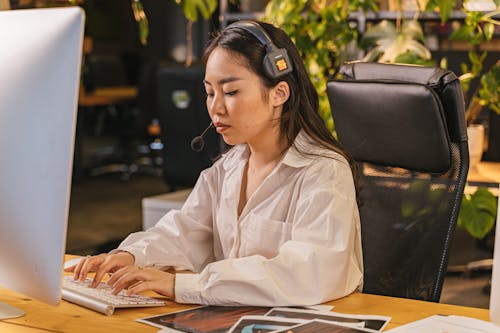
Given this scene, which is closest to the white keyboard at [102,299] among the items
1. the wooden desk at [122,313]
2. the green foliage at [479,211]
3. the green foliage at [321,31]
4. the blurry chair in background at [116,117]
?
the wooden desk at [122,313]

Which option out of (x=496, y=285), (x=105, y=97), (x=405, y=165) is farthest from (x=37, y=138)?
(x=105, y=97)

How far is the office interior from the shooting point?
4.46m

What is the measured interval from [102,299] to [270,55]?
600 mm

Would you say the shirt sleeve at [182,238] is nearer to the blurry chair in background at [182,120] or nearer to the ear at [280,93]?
the ear at [280,93]

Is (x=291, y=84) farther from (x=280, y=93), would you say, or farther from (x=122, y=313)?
(x=122, y=313)

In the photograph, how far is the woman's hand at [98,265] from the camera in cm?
171

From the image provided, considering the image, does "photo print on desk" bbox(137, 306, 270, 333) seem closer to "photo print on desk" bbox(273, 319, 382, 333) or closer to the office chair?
"photo print on desk" bbox(273, 319, 382, 333)

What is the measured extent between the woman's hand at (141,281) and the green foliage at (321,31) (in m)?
2.03

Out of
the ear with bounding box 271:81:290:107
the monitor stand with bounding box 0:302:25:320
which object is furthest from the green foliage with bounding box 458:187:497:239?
the monitor stand with bounding box 0:302:25:320

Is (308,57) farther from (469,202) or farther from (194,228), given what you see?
(194,228)

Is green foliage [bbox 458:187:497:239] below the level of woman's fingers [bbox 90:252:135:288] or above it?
below

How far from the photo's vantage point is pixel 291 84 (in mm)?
1871

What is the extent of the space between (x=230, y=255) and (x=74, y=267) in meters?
0.33

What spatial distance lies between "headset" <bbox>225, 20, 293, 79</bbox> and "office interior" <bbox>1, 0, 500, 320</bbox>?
64 cm
